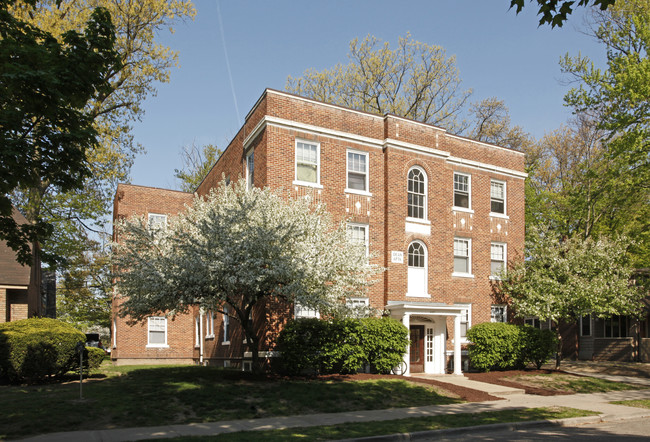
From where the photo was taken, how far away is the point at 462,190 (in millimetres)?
25250

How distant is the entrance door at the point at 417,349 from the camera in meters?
22.2

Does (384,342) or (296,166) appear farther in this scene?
(296,166)

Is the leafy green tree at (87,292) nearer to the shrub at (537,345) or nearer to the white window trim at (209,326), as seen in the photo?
the white window trim at (209,326)

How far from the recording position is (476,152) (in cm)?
2584

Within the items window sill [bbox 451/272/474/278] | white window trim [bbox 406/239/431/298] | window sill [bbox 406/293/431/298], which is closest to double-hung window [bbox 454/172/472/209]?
window sill [bbox 451/272/474/278]

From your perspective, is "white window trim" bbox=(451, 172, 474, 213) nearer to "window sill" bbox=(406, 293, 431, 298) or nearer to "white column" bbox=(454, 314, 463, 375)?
"window sill" bbox=(406, 293, 431, 298)

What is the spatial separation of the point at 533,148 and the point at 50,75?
124 ft

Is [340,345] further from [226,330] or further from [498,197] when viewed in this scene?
[498,197]

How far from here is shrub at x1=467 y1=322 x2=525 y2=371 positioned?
22094 mm

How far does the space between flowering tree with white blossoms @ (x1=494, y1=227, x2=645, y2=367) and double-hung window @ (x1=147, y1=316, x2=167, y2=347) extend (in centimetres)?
1854

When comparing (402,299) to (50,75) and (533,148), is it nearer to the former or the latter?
(50,75)

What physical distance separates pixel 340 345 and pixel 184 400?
609 cm

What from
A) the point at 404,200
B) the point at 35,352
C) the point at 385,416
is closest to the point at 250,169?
the point at 404,200

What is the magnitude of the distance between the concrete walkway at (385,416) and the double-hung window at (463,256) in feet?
23.6
